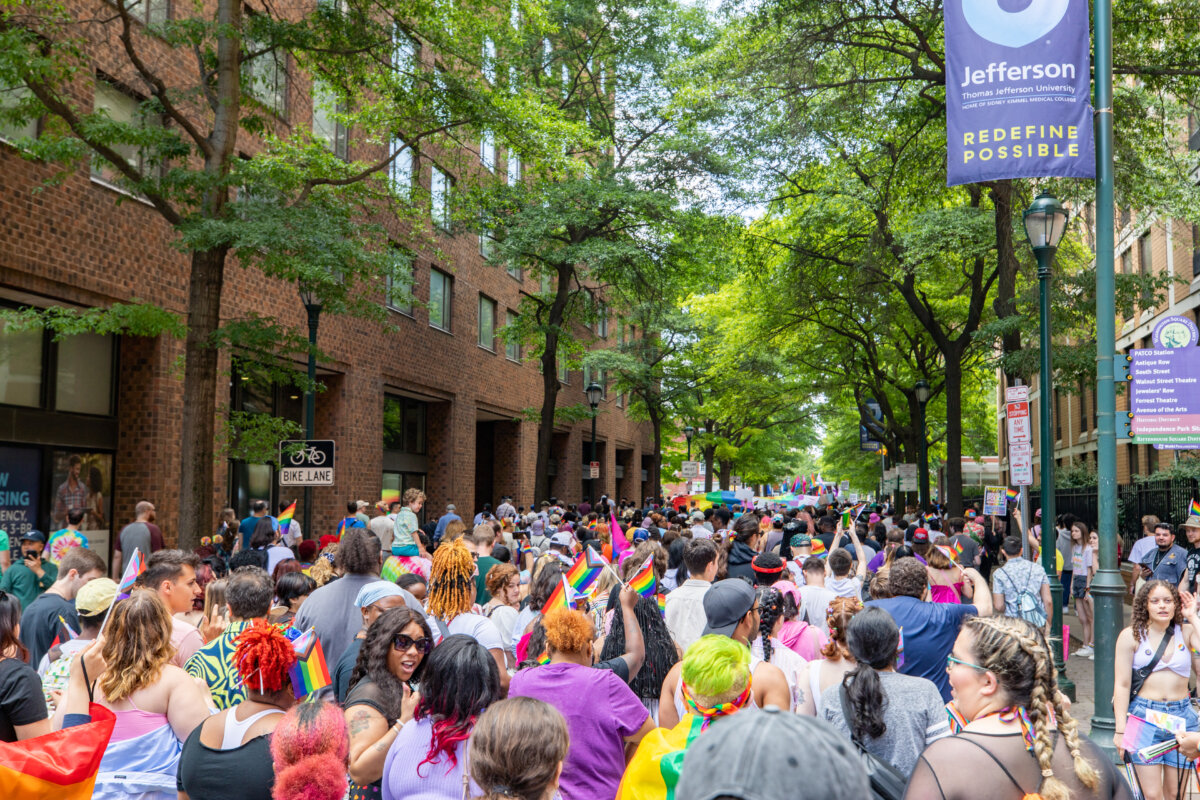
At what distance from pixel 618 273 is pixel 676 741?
23121mm

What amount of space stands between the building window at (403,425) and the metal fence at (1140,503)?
16.0m

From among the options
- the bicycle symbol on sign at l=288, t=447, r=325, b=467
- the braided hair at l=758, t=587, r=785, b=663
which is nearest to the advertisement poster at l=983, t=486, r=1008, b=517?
the bicycle symbol on sign at l=288, t=447, r=325, b=467

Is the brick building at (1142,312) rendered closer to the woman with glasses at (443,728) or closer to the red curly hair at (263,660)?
the woman with glasses at (443,728)

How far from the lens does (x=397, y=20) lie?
1416cm

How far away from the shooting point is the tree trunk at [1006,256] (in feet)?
53.1

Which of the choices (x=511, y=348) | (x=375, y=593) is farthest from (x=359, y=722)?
(x=511, y=348)

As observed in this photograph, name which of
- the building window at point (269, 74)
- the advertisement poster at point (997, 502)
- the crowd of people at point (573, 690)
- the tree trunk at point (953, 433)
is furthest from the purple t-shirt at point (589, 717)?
the tree trunk at point (953, 433)

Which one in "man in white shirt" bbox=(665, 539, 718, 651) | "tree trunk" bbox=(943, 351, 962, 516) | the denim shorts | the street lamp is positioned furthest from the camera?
the street lamp

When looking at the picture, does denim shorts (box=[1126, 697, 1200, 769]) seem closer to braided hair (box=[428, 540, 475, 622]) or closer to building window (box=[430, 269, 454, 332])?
braided hair (box=[428, 540, 475, 622])

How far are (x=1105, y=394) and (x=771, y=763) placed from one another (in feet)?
27.6

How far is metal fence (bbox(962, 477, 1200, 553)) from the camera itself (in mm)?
18812

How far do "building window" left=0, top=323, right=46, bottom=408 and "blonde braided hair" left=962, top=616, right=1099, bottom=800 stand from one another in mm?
14121

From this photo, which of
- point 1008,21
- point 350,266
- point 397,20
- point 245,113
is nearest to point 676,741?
point 1008,21

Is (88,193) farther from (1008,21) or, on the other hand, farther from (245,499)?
(1008,21)
